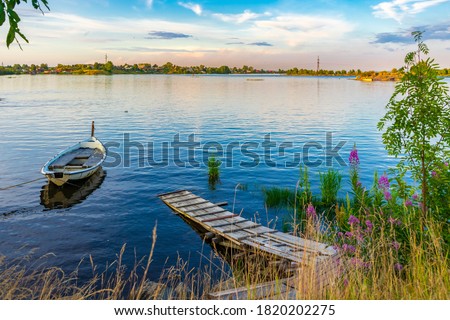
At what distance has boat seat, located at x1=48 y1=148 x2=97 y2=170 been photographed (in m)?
22.0

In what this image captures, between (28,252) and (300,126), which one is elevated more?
(300,126)

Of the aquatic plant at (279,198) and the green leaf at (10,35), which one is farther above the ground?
the green leaf at (10,35)

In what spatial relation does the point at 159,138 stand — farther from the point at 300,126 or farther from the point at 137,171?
the point at 300,126

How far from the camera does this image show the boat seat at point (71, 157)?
2201 centimetres

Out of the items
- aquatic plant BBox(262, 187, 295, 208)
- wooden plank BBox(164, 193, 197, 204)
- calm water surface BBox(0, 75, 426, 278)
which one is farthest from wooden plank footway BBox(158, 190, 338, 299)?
aquatic plant BBox(262, 187, 295, 208)

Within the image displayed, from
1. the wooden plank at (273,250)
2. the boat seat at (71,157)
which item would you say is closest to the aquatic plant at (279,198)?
the wooden plank at (273,250)

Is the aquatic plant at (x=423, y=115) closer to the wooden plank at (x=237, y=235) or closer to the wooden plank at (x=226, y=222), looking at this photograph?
the wooden plank at (x=237, y=235)

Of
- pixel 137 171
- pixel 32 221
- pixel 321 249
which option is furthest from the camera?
pixel 137 171

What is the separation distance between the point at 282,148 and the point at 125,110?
113ft

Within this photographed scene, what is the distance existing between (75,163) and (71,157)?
2.91 feet
